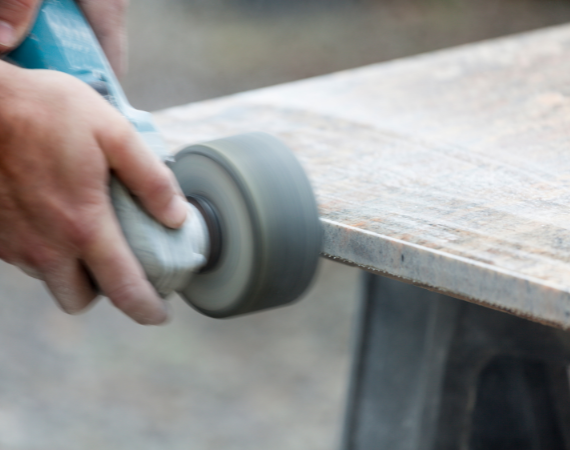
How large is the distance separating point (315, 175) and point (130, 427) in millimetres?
1239

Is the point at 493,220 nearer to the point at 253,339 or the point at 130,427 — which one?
the point at 130,427

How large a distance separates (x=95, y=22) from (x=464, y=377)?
73 cm

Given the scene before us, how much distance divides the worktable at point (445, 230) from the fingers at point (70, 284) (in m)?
0.27

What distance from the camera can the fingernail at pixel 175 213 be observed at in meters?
0.68

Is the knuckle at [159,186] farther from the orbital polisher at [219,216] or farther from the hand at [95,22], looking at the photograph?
the hand at [95,22]

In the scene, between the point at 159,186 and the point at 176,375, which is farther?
the point at 176,375

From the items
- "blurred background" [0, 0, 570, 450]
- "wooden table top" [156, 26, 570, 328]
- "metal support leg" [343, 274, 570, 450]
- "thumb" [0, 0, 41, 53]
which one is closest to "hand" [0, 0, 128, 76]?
"thumb" [0, 0, 41, 53]

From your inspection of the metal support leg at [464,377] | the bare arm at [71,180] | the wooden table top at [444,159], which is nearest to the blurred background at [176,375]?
the metal support leg at [464,377]

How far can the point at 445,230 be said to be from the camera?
0.67m

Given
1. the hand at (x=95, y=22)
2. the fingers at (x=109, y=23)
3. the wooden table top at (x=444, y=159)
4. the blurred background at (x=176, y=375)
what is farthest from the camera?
the blurred background at (x=176, y=375)

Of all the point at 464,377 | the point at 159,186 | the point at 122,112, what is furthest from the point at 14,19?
the point at 464,377

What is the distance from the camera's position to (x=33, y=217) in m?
0.67

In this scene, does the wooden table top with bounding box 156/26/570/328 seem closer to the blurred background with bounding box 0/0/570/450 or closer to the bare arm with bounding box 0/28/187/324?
the bare arm with bounding box 0/28/187/324

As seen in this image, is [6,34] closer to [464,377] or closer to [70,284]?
[70,284]
